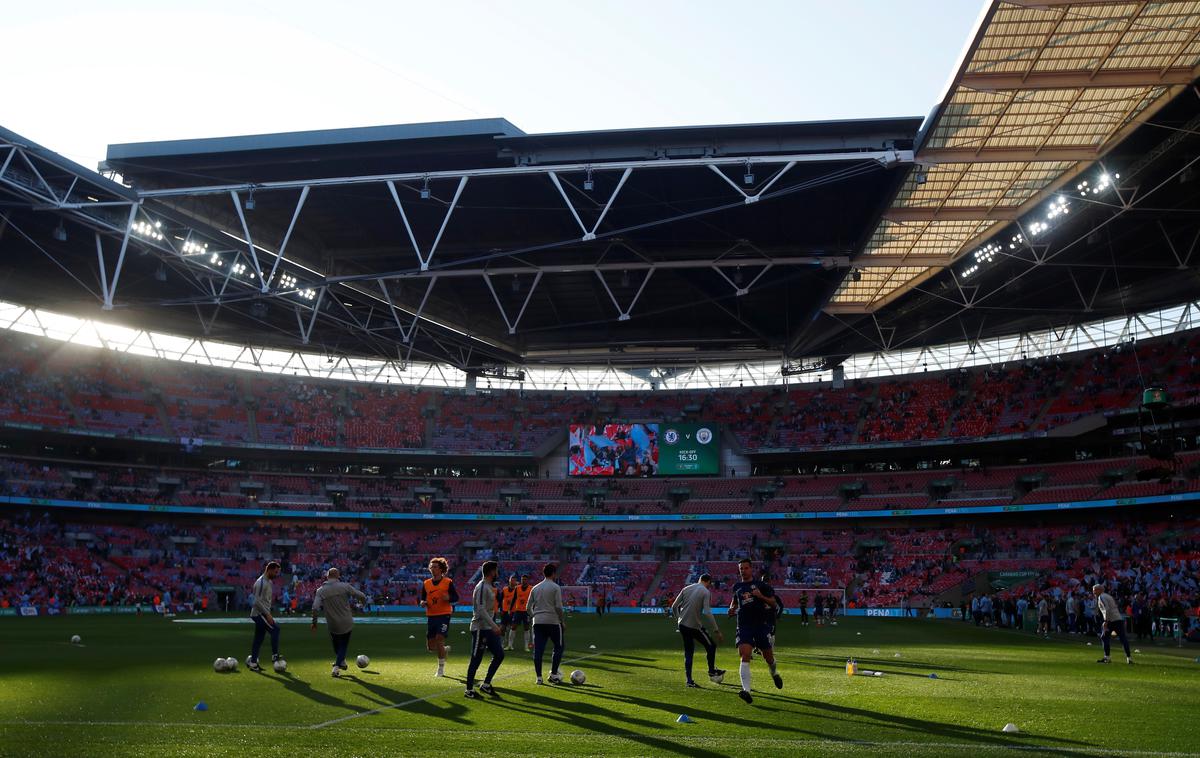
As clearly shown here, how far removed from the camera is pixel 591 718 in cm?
1073

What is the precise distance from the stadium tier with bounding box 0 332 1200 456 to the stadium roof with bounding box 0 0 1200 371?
7.31 m

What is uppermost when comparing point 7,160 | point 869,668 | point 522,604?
point 7,160

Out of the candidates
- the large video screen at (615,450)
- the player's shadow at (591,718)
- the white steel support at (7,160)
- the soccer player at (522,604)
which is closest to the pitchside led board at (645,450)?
the large video screen at (615,450)

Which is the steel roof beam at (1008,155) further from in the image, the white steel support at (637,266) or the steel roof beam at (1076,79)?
the white steel support at (637,266)

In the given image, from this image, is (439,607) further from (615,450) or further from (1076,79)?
(615,450)

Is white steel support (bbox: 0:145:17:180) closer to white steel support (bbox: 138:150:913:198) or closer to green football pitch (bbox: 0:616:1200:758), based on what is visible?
white steel support (bbox: 138:150:913:198)

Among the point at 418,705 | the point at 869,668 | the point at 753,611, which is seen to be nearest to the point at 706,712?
the point at 753,611

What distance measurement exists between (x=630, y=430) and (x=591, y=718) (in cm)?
5688

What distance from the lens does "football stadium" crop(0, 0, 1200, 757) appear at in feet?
43.7

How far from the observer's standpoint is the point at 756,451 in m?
68.7

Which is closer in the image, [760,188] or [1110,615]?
[1110,615]

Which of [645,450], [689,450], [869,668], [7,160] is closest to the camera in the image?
[869,668]

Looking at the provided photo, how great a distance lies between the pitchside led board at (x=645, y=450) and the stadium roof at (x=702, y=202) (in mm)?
14471

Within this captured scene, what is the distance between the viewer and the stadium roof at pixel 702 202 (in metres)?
28.6
